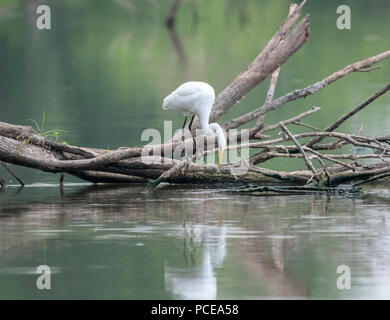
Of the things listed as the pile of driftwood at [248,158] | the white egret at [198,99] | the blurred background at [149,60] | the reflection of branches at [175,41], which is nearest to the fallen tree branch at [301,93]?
the pile of driftwood at [248,158]

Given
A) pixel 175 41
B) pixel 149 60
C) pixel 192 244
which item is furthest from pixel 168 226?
pixel 175 41

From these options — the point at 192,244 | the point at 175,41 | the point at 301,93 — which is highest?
the point at 175,41

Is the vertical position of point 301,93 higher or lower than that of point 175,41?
lower

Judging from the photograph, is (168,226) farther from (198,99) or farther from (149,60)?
(149,60)

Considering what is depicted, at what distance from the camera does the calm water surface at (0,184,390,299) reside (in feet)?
22.7

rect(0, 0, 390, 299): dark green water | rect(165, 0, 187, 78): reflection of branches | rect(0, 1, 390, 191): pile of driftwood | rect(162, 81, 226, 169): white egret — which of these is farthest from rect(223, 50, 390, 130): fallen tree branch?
rect(165, 0, 187, 78): reflection of branches

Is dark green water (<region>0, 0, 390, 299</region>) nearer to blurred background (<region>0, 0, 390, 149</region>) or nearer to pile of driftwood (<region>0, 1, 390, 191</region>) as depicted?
blurred background (<region>0, 0, 390, 149</region>)

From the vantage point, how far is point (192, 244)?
8188 mm

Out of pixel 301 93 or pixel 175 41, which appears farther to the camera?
pixel 175 41

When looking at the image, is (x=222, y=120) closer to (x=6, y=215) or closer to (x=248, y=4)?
(x=6, y=215)

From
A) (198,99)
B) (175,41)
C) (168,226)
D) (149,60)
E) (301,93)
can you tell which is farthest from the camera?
(175,41)

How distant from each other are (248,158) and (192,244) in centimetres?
307

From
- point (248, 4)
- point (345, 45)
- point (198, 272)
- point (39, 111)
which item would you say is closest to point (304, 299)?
point (198, 272)

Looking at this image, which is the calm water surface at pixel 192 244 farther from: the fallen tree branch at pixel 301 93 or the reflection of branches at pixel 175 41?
the reflection of branches at pixel 175 41
